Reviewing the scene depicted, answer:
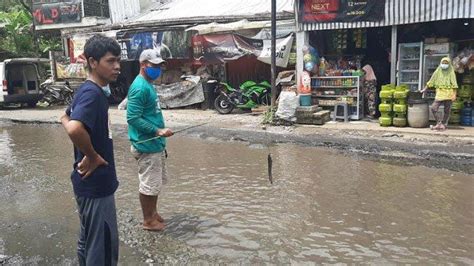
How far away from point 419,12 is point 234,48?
578 cm

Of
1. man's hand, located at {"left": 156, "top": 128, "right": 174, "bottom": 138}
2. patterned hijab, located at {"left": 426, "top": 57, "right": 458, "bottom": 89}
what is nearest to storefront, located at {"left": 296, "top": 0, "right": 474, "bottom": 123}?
patterned hijab, located at {"left": 426, "top": 57, "right": 458, "bottom": 89}

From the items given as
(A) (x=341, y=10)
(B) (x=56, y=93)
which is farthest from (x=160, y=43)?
(A) (x=341, y=10)

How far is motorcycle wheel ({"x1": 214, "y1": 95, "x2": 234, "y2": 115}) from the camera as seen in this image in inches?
559

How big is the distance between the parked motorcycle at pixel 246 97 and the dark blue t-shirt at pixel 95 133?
11.1 m

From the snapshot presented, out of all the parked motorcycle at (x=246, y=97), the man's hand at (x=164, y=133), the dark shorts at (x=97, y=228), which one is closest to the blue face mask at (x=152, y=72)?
the man's hand at (x=164, y=133)

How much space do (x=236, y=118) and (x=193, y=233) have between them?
8.70 metres

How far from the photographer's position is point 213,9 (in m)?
16.6

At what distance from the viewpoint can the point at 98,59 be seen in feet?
9.69

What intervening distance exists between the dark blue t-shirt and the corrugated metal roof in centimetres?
1191

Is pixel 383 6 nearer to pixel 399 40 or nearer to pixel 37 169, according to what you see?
pixel 399 40

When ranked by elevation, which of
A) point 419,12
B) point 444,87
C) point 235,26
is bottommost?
point 444,87

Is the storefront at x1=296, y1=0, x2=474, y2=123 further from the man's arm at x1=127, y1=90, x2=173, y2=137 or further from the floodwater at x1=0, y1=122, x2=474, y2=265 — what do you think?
the man's arm at x1=127, y1=90, x2=173, y2=137

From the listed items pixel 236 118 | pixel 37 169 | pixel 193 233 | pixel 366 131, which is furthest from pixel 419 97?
pixel 37 169

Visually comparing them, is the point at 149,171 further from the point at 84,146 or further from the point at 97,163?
the point at 84,146
